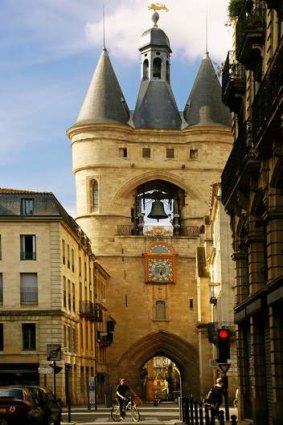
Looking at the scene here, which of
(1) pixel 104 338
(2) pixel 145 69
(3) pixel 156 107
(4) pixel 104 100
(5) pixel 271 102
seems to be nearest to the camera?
(5) pixel 271 102

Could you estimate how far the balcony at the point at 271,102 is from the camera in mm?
19577

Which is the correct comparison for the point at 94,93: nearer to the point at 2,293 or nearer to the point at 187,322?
the point at 187,322

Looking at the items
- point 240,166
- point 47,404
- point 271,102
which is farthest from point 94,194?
point 271,102

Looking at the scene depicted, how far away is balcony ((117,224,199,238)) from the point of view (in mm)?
81875

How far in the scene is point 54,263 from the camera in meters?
56.0

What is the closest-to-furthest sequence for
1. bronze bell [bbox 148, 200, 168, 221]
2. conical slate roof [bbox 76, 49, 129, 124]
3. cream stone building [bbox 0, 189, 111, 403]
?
cream stone building [bbox 0, 189, 111, 403], bronze bell [bbox 148, 200, 168, 221], conical slate roof [bbox 76, 49, 129, 124]

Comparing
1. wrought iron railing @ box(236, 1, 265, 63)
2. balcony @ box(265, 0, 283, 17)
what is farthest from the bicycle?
balcony @ box(265, 0, 283, 17)

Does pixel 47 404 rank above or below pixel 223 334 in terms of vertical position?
below

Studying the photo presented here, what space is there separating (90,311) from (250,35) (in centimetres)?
4469

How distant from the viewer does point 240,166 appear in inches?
1037

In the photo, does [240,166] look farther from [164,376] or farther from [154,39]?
[164,376]

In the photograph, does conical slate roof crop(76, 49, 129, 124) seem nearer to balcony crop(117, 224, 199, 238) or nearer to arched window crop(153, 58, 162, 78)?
arched window crop(153, 58, 162, 78)

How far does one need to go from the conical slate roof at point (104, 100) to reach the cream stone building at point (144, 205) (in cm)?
8

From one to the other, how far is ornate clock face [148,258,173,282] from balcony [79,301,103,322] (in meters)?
7.62
